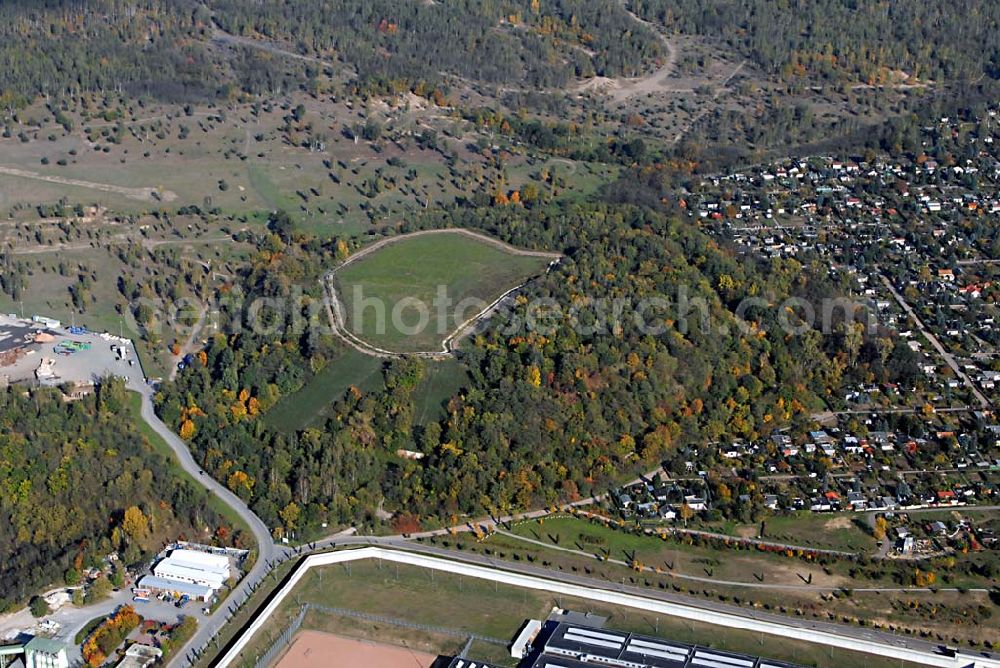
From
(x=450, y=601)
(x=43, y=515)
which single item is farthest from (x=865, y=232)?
(x=43, y=515)

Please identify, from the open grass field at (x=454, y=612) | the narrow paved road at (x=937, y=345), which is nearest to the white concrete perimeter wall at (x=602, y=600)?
the open grass field at (x=454, y=612)

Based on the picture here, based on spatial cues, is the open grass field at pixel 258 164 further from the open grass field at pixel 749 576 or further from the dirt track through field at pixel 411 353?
the open grass field at pixel 749 576

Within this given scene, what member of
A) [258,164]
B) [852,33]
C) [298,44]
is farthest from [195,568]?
[852,33]

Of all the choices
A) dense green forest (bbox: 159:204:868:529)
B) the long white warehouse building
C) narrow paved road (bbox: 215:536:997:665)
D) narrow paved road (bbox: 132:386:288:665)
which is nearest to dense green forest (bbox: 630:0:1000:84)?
dense green forest (bbox: 159:204:868:529)

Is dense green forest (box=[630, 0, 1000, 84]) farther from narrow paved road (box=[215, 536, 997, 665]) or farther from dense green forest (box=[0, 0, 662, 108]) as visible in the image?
narrow paved road (box=[215, 536, 997, 665])

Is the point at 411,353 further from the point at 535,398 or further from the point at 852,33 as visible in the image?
the point at 852,33
